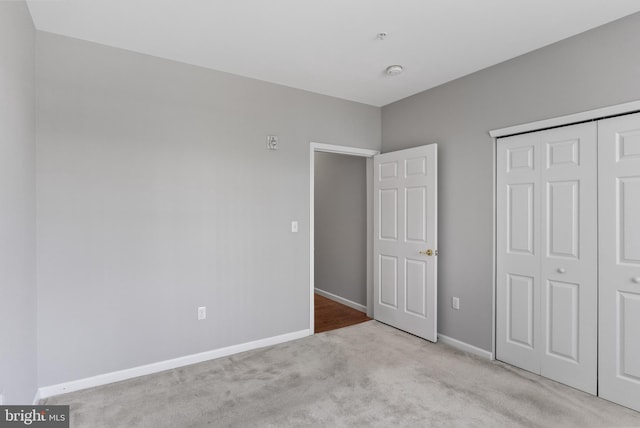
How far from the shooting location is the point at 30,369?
2.10 metres

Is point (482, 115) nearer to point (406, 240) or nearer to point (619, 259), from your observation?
point (406, 240)

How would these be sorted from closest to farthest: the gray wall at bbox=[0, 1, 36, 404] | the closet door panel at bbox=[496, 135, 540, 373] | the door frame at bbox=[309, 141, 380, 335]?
the gray wall at bbox=[0, 1, 36, 404], the closet door panel at bbox=[496, 135, 540, 373], the door frame at bbox=[309, 141, 380, 335]

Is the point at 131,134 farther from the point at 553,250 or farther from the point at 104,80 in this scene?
the point at 553,250

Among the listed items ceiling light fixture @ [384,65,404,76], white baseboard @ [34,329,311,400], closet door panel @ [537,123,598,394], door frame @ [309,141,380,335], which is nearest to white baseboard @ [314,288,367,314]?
door frame @ [309,141,380,335]

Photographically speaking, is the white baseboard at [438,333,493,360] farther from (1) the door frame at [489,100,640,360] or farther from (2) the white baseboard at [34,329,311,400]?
(2) the white baseboard at [34,329,311,400]

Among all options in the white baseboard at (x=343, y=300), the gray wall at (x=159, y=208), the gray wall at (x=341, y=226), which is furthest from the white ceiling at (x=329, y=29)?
the white baseboard at (x=343, y=300)

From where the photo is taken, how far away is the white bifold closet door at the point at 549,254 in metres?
2.41

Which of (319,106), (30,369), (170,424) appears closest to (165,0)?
(319,106)

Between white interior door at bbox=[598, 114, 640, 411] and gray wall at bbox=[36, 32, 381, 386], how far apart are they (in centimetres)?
248

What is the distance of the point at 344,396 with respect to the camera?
93.2 inches

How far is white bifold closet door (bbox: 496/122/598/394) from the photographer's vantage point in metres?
2.41

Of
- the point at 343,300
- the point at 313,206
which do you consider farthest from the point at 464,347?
the point at 313,206

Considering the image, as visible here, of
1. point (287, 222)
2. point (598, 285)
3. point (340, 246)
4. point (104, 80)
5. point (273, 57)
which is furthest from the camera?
point (340, 246)

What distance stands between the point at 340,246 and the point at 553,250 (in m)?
2.78
